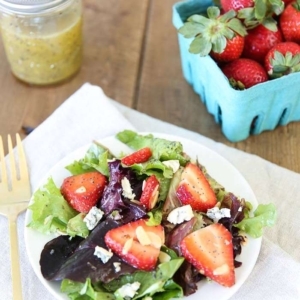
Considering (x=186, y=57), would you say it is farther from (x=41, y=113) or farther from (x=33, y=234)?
(x=33, y=234)

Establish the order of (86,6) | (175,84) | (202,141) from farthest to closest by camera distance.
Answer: (86,6) → (175,84) → (202,141)

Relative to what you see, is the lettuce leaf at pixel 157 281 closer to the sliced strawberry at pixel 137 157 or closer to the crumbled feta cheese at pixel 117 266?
the crumbled feta cheese at pixel 117 266

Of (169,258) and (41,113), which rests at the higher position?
(169,258)

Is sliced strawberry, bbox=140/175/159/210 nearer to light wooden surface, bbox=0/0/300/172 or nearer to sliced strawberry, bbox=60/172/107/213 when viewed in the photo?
sliced strawberry, bbox=60/172/107/213

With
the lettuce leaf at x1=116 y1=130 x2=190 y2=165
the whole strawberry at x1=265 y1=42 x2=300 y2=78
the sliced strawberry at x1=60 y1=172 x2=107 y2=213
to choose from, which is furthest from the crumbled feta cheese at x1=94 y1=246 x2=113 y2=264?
the whole strawberry at x1=265 y1=42 x2=300 y2=78

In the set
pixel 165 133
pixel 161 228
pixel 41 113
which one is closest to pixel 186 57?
pixel 165 133

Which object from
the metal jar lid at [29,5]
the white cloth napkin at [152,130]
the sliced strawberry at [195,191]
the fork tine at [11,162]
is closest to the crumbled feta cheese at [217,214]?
the sliced strawberry at [195,191]
